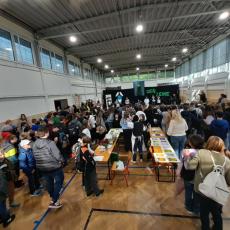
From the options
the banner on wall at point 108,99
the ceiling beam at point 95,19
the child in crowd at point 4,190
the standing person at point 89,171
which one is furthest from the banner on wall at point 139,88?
the child in crowd at point 4,190

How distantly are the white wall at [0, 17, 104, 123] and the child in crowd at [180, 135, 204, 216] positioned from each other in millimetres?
5448

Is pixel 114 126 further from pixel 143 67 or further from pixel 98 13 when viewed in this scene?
pixel 143 67

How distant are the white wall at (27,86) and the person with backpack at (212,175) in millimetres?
5623

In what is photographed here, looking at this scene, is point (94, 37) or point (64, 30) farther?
point (94, 37)

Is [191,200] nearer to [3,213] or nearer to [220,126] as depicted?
[220,126]

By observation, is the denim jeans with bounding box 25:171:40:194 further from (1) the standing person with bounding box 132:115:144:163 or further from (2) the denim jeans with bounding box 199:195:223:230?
(2) the denim jeans with bounding box 199:195:223:230

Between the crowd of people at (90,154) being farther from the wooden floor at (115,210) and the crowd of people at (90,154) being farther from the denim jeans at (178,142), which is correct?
the wooden floor at (115,210)

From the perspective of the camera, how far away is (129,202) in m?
2.74

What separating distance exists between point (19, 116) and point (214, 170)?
6.15 m

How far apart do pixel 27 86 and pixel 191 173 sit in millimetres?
6323

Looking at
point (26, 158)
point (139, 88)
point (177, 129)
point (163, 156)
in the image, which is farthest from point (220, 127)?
point (139, 88)

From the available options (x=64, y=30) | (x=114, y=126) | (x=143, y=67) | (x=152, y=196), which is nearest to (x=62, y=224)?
(x=152, y=196)

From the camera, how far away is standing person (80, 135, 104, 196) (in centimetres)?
269

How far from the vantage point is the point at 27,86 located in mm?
6066
